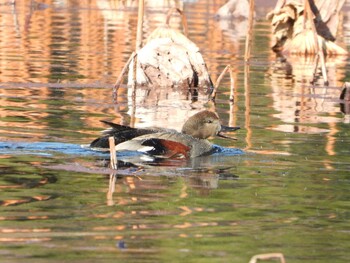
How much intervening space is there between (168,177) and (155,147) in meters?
0.94

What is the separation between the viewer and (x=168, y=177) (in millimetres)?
9133

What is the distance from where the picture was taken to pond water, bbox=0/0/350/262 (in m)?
6.74

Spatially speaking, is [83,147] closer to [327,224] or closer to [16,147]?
[16,147]

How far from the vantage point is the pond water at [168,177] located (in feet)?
22.1

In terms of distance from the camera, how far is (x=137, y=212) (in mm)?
7602

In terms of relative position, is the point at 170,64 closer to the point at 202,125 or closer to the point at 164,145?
the point at 202,125

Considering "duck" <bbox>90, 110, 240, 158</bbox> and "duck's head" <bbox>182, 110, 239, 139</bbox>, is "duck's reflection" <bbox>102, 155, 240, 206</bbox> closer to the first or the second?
"duck" <bbox>90, 110, 240, 158</bbox>

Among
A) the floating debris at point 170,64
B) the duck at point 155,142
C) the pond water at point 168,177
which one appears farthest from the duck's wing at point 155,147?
the floating debris at point 170,64

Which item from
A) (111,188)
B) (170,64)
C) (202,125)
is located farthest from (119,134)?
(170,64)

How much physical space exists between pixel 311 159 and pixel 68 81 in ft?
24.3

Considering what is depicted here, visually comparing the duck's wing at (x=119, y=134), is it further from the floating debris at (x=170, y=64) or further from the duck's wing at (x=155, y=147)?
the floating debris at (x=170, y=64)

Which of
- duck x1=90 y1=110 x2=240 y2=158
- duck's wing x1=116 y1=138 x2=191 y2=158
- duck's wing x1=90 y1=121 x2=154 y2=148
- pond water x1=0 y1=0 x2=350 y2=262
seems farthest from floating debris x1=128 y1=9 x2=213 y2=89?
duck's wing x1=116 y1=138 x2=191 y2=158

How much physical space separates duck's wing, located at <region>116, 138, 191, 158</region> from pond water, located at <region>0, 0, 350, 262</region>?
113 millimetres

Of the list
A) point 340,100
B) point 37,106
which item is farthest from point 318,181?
point 340,100
